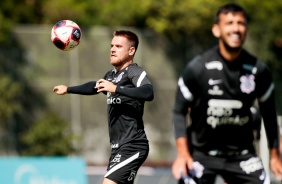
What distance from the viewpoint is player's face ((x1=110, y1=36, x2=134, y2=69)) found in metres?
9.80

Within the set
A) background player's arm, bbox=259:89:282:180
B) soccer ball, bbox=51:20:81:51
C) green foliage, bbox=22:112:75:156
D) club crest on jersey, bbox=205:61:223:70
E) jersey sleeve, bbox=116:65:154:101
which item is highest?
soccer ball, bbox=51:20:81:51

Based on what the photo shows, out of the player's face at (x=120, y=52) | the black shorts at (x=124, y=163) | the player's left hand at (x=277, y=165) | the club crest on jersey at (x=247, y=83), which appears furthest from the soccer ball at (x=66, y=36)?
the player's left hand at (x=277, y=165)

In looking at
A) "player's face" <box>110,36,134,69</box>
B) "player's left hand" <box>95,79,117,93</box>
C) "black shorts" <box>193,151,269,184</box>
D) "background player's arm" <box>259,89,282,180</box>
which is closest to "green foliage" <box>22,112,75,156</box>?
"player's face" <box>110,36,134,69</box>

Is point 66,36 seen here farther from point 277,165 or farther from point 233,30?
point 277,165

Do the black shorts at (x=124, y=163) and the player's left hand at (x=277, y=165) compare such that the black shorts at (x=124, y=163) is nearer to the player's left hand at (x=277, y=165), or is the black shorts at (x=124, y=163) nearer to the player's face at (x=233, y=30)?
the player's left hand at (x=277, y=165)

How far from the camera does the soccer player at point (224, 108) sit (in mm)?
7355

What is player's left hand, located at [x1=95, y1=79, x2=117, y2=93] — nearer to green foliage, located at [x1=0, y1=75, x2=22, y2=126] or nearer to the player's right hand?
the player's right hand

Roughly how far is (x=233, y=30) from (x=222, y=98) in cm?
57

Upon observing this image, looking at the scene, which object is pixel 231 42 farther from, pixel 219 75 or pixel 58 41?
pixel 58 41

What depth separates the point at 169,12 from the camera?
29.6m

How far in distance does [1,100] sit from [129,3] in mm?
6020

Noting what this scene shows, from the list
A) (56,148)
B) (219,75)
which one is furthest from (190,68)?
(56,148)

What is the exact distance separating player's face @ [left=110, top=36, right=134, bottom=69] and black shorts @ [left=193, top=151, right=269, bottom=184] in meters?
2.43

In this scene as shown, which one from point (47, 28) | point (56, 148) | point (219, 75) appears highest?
point (47, 28)
